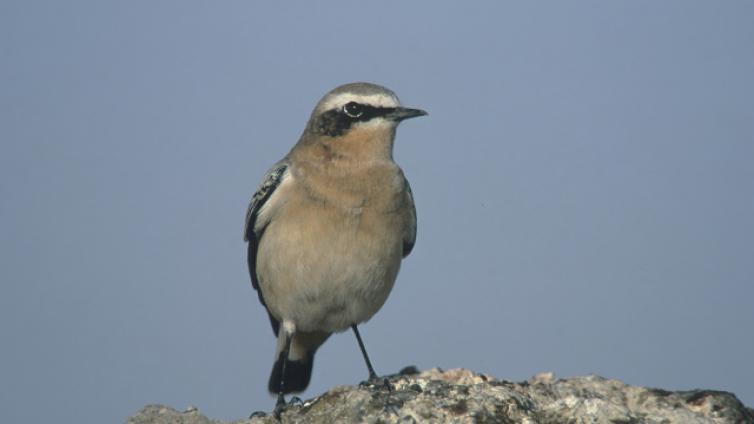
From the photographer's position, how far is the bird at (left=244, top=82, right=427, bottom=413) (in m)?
9.54

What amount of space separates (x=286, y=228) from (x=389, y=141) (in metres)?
1.49

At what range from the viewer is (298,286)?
9.69 meters

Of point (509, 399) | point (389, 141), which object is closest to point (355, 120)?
point (389, 141)

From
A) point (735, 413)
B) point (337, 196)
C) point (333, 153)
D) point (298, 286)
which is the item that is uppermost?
point (333, 153)

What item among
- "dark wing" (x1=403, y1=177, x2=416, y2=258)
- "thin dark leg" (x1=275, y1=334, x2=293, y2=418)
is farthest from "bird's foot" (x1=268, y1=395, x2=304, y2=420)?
"dark wing" (x1=403, y1=177, x2=416, y2=258)

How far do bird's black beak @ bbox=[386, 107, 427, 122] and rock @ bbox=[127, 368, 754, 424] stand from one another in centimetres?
318

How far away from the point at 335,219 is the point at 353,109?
52.0 inches

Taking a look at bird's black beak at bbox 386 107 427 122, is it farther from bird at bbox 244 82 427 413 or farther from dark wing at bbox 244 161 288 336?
dark wing at bbox 244 161 288 336

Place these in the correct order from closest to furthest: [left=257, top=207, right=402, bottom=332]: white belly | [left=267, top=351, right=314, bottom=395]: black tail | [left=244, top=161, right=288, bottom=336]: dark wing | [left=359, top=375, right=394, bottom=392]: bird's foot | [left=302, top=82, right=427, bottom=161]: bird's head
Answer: [left=359, top=375, right=394, bottom=392]: bird's foot < [left=257, top=207, right=402, bottom=332]: white belly < [left=302, top=82, right=427, bottom=161]: bird's head < [left=244, top=161, right=288, bottom=336]: dark wing < [left=267, top=351, right=314, bottom=395]: black tail

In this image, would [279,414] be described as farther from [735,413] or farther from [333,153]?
[735,413]

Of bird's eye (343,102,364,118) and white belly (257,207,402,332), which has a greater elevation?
A: bird's eye (343,102,364,118)

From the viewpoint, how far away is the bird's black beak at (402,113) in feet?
33.2

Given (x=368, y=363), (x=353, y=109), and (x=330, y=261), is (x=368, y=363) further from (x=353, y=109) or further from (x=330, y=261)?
(x=353, y=109)

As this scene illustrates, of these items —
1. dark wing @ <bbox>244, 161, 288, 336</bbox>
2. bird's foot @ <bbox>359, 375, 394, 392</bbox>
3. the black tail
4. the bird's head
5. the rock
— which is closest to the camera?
the rock
